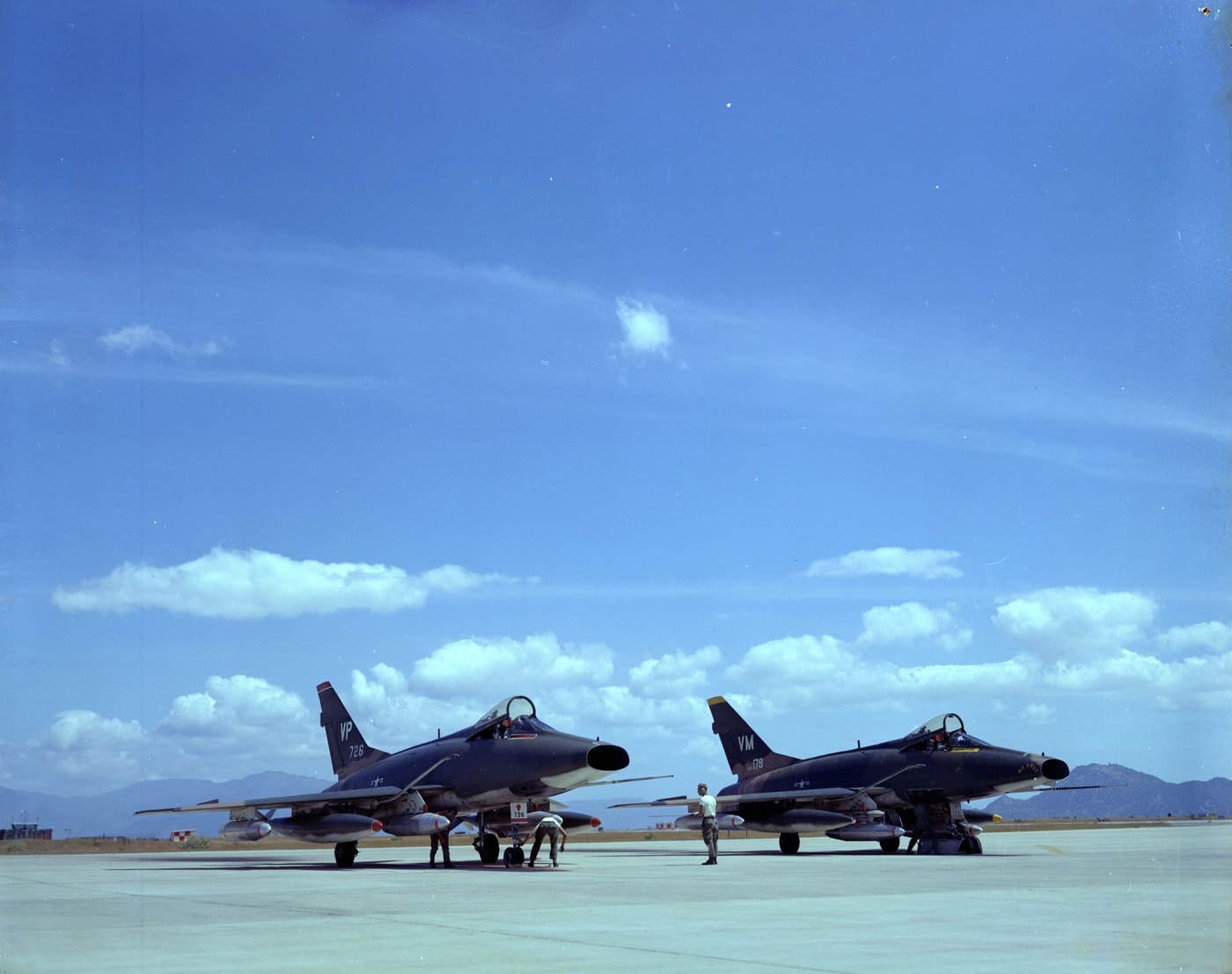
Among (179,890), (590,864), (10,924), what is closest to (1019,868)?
(590,864)

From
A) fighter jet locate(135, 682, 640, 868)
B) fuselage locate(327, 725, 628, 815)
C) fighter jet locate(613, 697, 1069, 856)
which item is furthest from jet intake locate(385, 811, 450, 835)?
fighter jet locate(613, 697, 1069, 856)

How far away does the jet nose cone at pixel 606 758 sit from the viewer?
22281mm

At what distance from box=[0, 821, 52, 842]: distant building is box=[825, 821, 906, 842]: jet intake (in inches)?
1515

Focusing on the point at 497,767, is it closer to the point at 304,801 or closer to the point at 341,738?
the point at 304,801

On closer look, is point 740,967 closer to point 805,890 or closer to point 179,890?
point 805,890

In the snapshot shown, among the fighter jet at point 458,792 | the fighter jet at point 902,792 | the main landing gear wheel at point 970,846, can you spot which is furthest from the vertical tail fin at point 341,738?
the main landing gear wheel at point 970,846

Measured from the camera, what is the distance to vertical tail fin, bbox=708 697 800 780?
3547 centimetres

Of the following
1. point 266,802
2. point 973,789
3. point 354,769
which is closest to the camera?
point 266,802

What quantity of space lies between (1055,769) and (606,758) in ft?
36.1

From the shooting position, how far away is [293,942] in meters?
9.84

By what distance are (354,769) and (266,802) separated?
6.11 m

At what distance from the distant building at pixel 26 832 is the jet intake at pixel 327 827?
107 ft

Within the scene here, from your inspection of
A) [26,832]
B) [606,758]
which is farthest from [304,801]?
[26,832]

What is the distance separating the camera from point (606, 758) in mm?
22297
